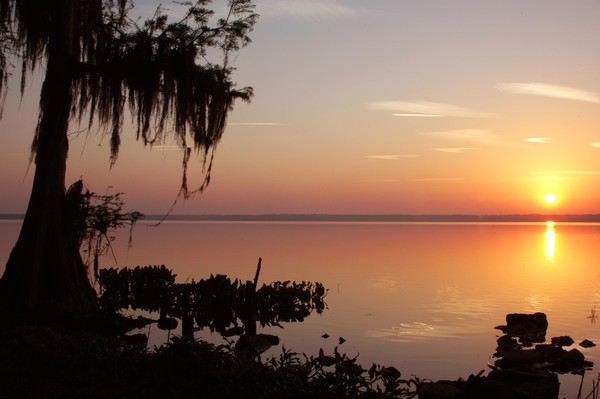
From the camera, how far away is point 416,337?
3394 centimetres

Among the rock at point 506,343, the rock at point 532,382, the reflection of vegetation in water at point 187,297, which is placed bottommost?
the rock at point 506,343

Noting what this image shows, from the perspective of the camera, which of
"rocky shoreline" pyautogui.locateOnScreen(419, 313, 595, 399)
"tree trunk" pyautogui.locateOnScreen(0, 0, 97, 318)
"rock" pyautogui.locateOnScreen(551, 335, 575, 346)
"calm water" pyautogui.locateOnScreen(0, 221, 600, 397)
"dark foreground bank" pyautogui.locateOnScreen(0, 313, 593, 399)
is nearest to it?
"dark foreground bank" pyautogui.locateOnScreen(0, 313, 593, 399)

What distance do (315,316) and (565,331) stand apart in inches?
555

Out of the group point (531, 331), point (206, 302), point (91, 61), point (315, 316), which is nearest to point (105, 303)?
point (206, 302)

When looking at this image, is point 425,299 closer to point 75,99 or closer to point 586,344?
point 586,344

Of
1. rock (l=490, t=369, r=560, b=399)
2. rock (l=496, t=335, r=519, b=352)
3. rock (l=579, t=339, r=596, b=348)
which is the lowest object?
rock (l=496, t=335, r=519, b=352)

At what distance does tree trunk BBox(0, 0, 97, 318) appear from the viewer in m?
18.6

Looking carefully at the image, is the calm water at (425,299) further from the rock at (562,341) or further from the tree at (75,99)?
the tree at (75,99)

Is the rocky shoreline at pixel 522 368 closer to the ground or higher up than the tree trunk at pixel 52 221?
closer to the ground

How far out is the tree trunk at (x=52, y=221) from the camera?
18641mm

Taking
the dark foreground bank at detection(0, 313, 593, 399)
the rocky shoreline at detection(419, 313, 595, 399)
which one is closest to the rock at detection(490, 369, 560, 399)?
the rocky shoreline at detection(419, 313, 595, 399)

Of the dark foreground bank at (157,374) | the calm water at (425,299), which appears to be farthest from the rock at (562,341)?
the dark foreground bank at (157,374)

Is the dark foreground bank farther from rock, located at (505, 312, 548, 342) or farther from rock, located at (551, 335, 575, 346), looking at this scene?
rock, located at (505, 312, 548, 342)

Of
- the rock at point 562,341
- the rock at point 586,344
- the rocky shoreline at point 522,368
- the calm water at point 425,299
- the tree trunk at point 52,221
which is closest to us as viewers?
the rocky shoreline at point 522,368
